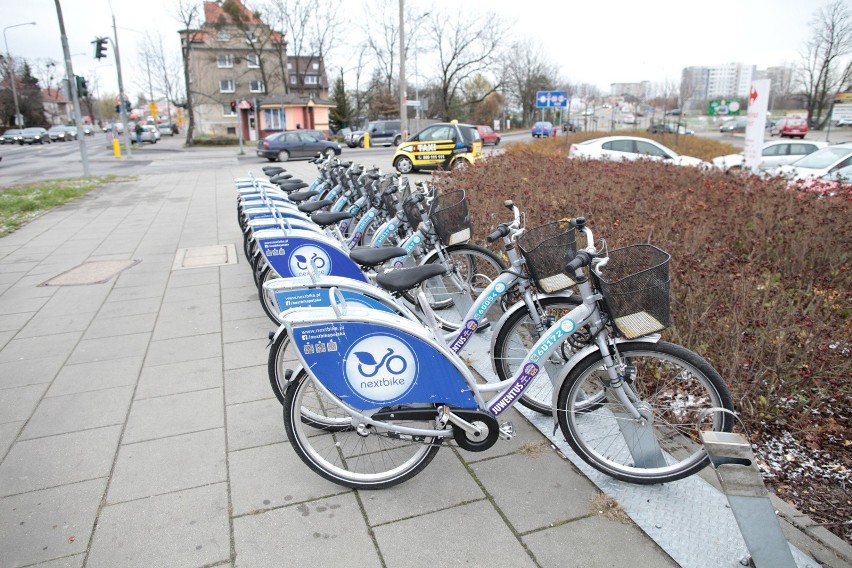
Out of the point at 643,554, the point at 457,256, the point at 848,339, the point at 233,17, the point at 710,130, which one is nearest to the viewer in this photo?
the point at 643,554

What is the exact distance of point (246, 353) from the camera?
411 cm

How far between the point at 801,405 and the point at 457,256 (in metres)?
2.30

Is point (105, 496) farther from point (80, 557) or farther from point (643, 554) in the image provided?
point (643, 554)

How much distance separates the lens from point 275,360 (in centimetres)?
299

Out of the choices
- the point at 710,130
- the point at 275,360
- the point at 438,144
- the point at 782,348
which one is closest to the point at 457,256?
the point at 275,360

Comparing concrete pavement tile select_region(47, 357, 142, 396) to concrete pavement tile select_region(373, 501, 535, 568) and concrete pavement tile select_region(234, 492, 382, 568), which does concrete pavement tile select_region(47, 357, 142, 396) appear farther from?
concrete pavement tile select_region(373, 501, 535, 568)

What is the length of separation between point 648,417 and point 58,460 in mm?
2821

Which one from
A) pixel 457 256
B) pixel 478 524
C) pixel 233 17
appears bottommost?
pixel 478 524

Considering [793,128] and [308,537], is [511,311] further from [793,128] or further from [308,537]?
[793,128]

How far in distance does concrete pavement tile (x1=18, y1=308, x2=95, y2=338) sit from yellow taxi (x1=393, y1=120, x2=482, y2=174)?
12705mm

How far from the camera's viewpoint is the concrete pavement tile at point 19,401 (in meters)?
3.31

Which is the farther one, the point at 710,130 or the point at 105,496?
the point at 710,130

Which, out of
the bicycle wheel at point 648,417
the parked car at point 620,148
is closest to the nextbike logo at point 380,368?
the bicycle wheel at point 648,417

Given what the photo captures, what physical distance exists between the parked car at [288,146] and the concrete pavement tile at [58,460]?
937 inches
